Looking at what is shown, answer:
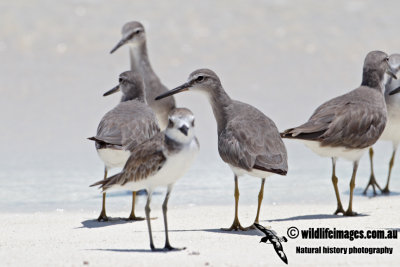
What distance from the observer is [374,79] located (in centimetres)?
979

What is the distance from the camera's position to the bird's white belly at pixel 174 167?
6.72 m

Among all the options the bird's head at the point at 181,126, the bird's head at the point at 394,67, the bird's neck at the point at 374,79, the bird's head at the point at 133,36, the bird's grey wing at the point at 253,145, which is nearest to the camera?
the bird's head at the point at 181,126

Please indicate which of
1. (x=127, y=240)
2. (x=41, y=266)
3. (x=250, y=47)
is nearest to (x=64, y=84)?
(x=250, y=47)

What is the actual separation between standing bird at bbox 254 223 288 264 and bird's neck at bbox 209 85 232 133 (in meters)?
1.12

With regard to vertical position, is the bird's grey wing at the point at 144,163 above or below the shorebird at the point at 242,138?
below

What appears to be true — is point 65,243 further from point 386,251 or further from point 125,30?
point 125,30

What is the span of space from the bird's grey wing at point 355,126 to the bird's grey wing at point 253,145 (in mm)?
839

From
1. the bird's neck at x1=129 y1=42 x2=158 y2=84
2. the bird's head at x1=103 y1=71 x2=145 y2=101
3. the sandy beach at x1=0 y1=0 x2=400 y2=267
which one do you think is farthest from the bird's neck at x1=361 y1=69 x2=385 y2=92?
the bird's neck at x1=129 y1=42 x2=158 y2=84

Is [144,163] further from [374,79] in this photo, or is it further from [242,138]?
[374,79]

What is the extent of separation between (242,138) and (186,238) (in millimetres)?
1125

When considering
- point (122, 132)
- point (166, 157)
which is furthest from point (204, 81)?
point (166, 157)

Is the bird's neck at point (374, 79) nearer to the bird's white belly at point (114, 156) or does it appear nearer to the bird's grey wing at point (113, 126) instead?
the bird's grey wing at point (113, 126)

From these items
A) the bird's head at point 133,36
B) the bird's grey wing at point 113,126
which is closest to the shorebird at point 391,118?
the bird's grey wing at point 113,126

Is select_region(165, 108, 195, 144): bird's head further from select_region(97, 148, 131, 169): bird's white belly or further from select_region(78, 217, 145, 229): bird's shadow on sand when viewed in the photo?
select_region(78, 217, 145, 229): bird's shadow on sand
